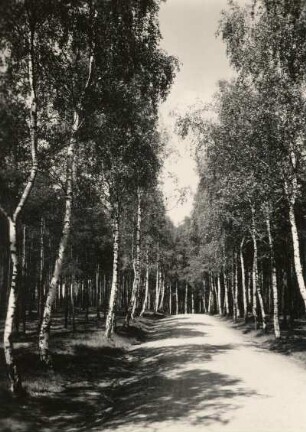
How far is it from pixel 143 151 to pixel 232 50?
8.05m

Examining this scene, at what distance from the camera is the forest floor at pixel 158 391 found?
9.73 m

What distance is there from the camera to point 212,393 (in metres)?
12.1

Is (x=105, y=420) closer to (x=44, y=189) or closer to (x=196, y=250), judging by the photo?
(x=44, y=189)

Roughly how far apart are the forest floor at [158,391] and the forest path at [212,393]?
0.07 feet

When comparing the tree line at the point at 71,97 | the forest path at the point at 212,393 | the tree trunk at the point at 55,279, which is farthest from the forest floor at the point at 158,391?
the tree line at the point at 71,97

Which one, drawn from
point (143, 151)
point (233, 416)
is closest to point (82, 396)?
point (233, 416)

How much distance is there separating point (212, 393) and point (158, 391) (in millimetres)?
1635

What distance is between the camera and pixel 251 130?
21484 millimetres

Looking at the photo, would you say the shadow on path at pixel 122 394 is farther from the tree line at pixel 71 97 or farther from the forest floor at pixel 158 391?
the tree line at pixel 71 97

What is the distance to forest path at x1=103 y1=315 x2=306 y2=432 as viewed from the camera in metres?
9.50

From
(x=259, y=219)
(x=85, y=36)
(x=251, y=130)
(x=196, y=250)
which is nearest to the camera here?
(x=85, y=36)

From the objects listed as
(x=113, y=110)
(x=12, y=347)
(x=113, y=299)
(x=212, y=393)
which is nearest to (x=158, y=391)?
(x=212, y=393)

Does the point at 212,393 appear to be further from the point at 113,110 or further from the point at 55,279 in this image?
the point at 113,110

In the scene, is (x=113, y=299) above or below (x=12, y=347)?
above
